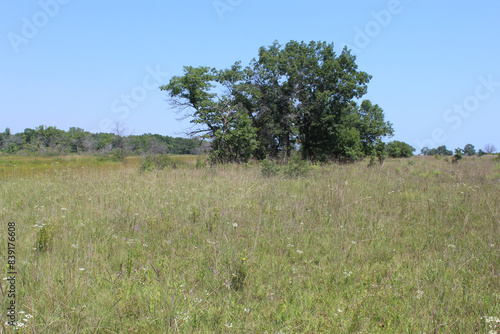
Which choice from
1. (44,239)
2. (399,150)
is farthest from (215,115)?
(399,150)

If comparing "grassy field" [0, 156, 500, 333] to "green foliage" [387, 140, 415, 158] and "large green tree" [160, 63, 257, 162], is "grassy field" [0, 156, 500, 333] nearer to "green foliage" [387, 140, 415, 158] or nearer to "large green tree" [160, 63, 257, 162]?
"large green tree" [160, 63, 257, 162]

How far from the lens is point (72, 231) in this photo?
4.22 m

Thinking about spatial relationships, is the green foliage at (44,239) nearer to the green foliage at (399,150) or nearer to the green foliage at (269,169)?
the green foliage at (269,169)

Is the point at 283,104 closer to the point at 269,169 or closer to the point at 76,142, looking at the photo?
the point at 269,169

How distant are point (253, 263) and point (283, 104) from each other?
23.7m

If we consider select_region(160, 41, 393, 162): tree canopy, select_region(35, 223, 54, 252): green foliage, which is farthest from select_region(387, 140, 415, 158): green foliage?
select_region(35, 223, 54, 252): green foliage

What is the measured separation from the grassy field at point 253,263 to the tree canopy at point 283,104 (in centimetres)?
1567

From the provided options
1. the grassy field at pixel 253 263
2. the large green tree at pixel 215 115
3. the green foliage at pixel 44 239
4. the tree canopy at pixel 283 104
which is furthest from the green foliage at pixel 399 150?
the green foliage at pixel 44 239

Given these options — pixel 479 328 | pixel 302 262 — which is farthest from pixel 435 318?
pixel 302 262

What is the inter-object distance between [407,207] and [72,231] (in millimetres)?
5859

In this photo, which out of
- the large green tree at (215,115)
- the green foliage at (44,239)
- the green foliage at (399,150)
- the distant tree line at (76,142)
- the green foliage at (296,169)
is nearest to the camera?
the green foliage at (44,239)

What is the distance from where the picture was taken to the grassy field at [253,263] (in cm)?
249

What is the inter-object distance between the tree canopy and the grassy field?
15.7 m

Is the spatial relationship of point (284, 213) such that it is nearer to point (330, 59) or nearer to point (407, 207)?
point (407, 207)
